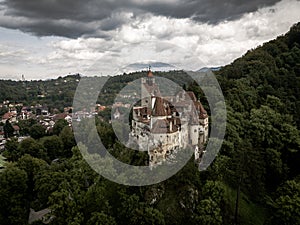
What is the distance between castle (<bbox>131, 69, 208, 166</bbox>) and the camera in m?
23.5

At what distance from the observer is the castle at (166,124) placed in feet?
77.2

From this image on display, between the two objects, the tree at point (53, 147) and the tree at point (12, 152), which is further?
the tree at point (53, 147)

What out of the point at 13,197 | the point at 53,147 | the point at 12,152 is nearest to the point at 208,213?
the point at 13,197

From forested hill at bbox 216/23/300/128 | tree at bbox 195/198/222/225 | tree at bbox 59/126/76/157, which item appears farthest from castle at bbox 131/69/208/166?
tree at bbox 59/126/76/157

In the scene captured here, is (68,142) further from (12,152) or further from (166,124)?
(166,124)

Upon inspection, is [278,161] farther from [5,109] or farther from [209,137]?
[5,109]

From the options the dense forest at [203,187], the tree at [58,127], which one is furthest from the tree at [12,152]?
the dense forest at [203,187]

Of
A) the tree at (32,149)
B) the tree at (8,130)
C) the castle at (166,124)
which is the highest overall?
the castle at (166,124)

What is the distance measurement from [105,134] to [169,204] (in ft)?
53.1

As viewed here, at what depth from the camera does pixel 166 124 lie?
23609 millimetres

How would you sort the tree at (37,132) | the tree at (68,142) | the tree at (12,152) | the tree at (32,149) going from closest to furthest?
1. the tree at (12,152)
2. the tree at (32,149)
3. the tree at (68,142)
4. the tree at (37,132)

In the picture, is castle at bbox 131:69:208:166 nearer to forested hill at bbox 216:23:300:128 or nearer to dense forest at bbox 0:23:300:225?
dense forest at bbox 0:23:300:225

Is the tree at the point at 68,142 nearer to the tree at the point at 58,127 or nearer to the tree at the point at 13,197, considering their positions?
the tree at the point at 58,127

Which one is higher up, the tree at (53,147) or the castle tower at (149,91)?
the castle tower at (149,91)
